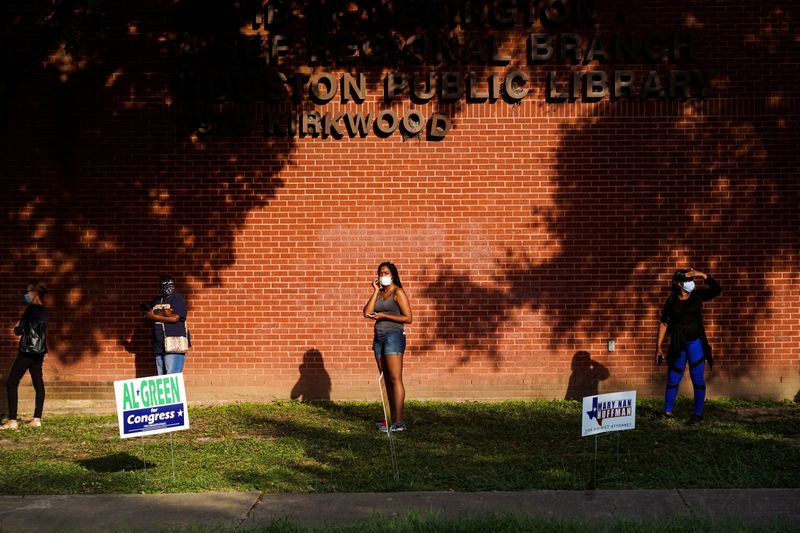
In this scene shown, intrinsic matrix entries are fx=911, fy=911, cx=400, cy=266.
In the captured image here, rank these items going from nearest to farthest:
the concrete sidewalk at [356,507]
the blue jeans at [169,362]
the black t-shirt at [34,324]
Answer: the concrete sidewalk at [356,507], the black t-shirt at [34,324], the blue jeans at [169,362]

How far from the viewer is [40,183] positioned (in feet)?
39.9

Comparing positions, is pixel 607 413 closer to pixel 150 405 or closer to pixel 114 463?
pixel 150 405

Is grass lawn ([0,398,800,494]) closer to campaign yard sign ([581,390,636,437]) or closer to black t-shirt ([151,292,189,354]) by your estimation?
campaign yard sign ([581,390,636,437])

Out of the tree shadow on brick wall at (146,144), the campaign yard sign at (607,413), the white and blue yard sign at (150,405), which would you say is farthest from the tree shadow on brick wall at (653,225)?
the white and blue yard sign at (150,405)

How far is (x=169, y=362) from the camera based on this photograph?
11.3 m

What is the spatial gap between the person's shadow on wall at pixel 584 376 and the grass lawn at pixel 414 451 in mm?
361

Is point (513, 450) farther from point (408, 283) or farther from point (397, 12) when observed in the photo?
point (397, 12)

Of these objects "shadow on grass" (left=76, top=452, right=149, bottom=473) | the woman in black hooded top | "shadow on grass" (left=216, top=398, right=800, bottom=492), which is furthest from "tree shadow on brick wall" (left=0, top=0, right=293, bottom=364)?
"shadow on grass" (left=76, top=452, right=149, bottom=473)

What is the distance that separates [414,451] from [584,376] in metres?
3.65

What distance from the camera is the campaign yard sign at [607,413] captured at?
25.3ft

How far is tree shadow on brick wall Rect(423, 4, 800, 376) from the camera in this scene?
12.1 metres

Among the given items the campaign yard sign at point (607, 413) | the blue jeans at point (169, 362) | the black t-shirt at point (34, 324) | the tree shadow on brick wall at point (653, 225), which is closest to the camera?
the campaign yard sign at point (607, 413)

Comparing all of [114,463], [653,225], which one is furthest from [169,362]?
[653,225]

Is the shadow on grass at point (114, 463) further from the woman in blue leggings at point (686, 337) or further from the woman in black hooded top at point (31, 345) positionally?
the woman in blue leggings at point (686, 337)
